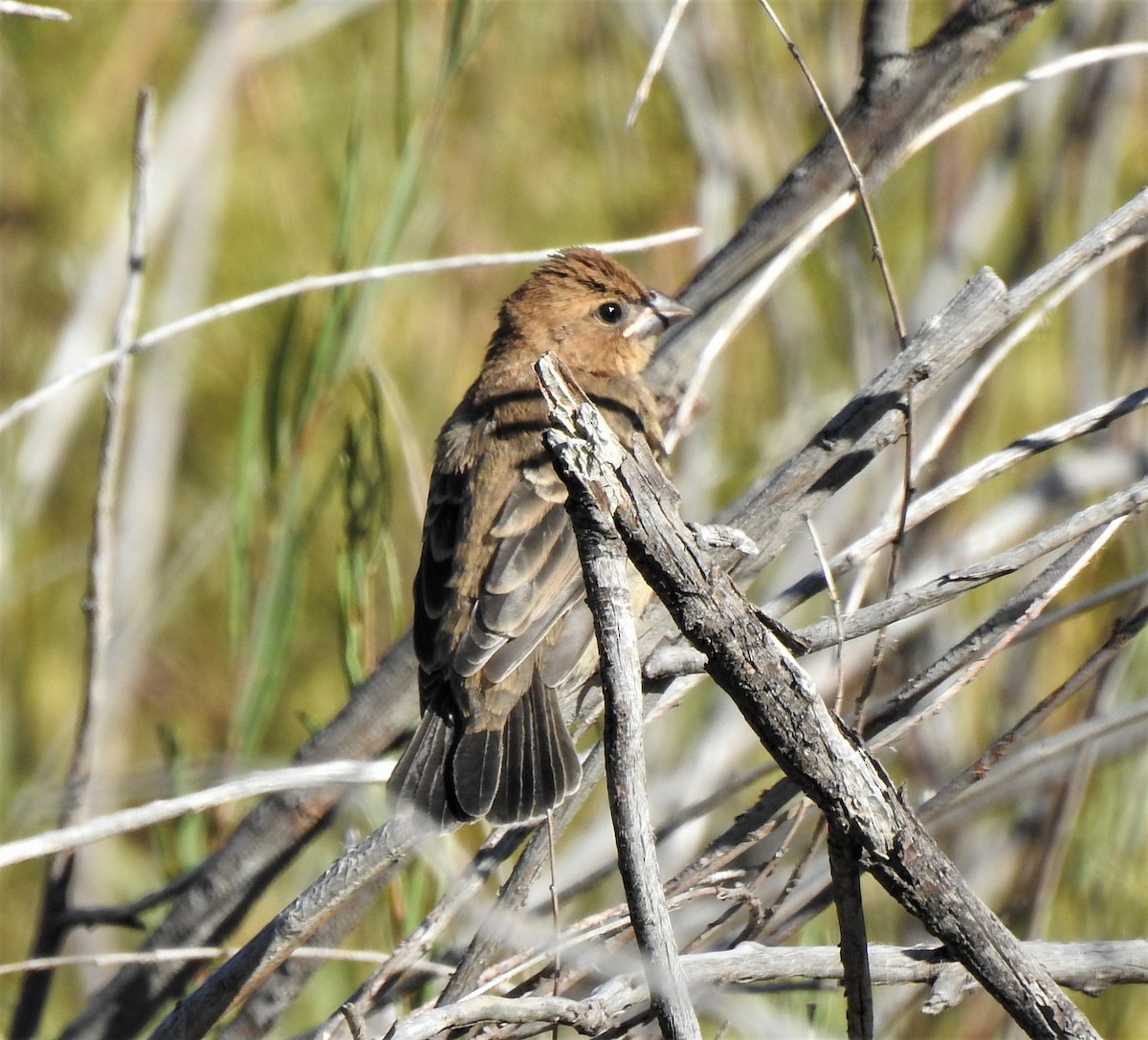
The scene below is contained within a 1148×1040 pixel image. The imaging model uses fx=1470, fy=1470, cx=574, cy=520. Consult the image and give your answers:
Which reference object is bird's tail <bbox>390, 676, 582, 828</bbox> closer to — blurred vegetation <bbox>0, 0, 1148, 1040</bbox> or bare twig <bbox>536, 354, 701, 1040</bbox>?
blurred vegetation <bbox>0, 0, 1148, 1040</bbox>

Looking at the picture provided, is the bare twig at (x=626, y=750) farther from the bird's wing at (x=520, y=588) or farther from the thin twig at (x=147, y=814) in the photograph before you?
the bird's wing at (x=520, y=588)

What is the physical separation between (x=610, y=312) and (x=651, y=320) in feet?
0.44

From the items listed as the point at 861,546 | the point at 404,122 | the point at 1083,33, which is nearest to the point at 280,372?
the point at 404,122

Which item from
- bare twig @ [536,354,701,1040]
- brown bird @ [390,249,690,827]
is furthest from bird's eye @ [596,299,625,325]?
bare twig @ [536,354,701,1040]

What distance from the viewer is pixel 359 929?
4.02 metres

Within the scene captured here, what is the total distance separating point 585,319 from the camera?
421 cm

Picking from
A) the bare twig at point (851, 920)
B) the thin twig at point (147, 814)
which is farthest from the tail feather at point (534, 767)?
the bare twig at point (851, 920)

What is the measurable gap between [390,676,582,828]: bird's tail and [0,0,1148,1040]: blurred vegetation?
142 millimetres

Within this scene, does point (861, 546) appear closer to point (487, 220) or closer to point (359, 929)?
point (359, 929)

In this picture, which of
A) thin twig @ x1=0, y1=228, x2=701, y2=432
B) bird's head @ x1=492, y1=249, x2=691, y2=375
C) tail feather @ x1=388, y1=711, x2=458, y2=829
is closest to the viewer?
thin twig @ x1=0, y1=228, x2=701, y2=432

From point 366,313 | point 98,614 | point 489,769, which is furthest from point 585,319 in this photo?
point 98,614

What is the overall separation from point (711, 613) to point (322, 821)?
162 cm

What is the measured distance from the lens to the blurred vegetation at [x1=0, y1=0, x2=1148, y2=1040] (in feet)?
10.9

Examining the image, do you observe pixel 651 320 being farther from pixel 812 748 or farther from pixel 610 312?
pixel 812 748
